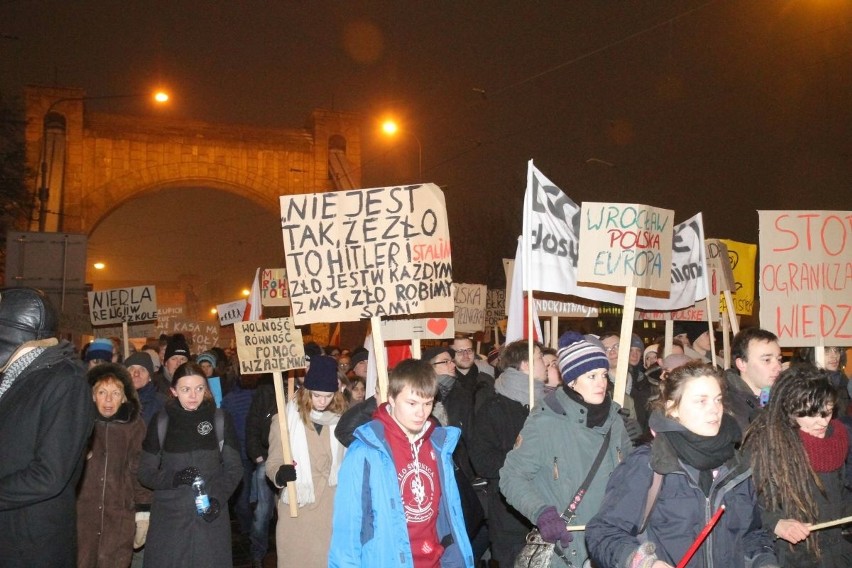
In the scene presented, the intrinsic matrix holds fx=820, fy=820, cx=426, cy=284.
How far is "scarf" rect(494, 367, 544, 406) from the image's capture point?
6.46 meters

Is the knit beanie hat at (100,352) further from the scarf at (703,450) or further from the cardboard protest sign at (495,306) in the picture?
the cardboard protest sign at (495,306)

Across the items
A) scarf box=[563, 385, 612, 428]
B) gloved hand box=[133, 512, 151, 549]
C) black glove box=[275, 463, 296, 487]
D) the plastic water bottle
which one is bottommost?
gloved hand box=[133, 512, 151, 549]

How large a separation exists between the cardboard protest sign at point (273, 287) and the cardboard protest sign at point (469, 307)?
3.73m

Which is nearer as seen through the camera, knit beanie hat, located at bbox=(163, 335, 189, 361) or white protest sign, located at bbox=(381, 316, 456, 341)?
white protest sign, located at bbox=(381, 316, 456, 341)

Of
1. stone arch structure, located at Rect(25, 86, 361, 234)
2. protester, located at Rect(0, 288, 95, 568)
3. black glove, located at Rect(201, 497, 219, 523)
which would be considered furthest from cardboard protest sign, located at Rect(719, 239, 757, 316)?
stone arch structure, located at Rect(25, 86, 361, 234)

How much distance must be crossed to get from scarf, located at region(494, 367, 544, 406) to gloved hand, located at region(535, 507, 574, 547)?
7.47 ft

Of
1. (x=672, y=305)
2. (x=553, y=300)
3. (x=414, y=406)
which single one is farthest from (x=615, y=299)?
(x=414, y=406)

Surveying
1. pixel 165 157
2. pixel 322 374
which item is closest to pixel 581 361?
pixel 322 374

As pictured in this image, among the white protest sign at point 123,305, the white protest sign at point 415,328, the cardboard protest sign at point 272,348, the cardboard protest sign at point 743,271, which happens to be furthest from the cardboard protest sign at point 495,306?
the cardboard protest sign at point 272,348

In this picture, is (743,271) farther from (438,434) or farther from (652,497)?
(652,497)

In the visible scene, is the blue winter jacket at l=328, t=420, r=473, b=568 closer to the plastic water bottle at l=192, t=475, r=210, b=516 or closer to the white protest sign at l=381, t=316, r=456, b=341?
the plastic water bottle at l=192, t=475, r=210, b=516

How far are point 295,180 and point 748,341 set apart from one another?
3274cm

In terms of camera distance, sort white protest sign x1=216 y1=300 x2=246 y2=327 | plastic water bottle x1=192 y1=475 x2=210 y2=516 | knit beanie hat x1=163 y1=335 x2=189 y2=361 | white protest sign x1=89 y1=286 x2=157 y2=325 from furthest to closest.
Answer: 1. white protest sign x1=89 y1=286 x2=157 y2=325
2. white protest sign x1=216 y1=300 x2=246 y2=327
3. knit beanie hat x1=163 y1=335 x2=189 y2=361
4. plastic water bottle x1=192 y1=475 x2=210 y2=516

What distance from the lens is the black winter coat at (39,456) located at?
3645 millimetres
